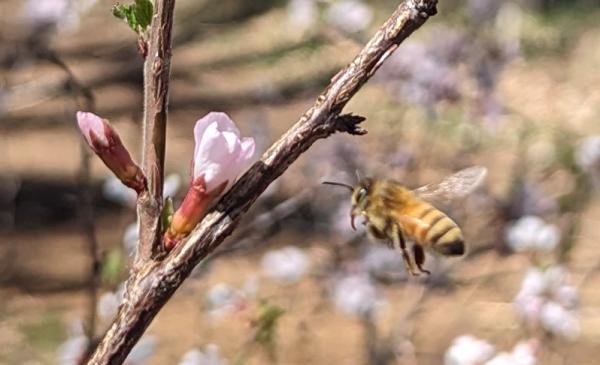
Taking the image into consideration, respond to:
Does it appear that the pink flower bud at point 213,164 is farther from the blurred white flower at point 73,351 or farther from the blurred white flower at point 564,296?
the blurred white flower at point 564,296

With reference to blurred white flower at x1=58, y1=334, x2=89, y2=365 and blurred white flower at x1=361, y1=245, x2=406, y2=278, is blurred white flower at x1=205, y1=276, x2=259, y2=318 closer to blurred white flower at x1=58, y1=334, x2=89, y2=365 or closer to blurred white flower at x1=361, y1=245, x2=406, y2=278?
blurred white flower at x1=58, y1=334, x2=89, y2=365

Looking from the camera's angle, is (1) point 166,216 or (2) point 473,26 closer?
(1) point 166,216

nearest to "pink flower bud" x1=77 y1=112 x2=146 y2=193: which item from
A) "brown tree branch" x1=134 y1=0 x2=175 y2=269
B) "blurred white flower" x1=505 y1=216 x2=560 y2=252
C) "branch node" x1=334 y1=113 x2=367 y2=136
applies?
"brown tree branch" x1=134 y1=0 x2=175 y2=269

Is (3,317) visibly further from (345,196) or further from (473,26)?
(473,26)

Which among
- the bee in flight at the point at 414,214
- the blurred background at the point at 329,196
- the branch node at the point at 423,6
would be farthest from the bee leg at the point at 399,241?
the branch node at the point at 423,6

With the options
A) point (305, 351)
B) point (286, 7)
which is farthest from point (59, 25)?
point (286, 7)

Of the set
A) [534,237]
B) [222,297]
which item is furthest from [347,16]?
[222,297]
